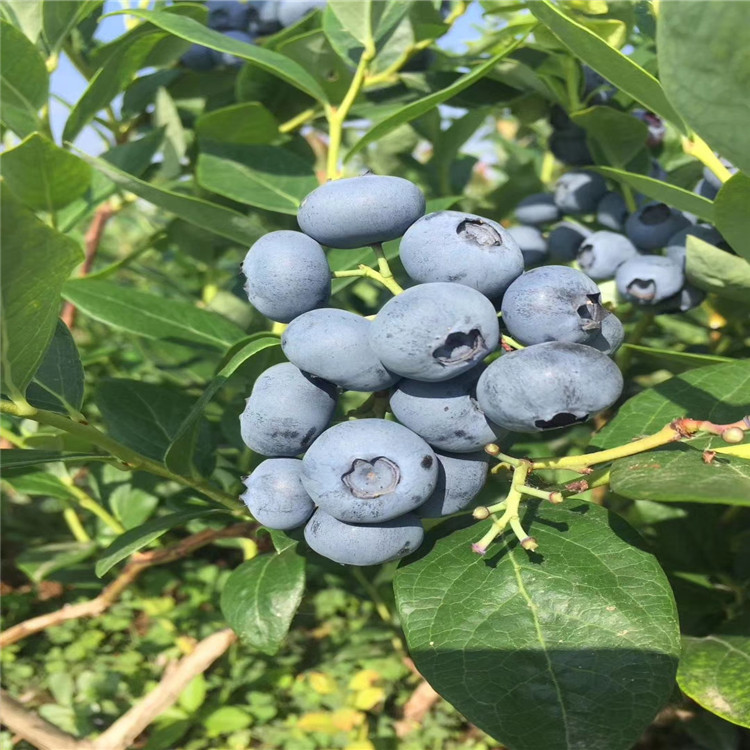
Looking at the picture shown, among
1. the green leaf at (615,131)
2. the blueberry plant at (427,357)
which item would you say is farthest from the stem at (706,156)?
the green leaf at (615,131)

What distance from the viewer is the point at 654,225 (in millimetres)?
1380

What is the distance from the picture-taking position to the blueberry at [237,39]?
181cm

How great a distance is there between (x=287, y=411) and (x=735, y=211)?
580mm

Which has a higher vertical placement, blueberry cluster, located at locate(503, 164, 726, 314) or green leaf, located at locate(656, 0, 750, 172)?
green leaf, located at locate(656, 0, 750, 172)

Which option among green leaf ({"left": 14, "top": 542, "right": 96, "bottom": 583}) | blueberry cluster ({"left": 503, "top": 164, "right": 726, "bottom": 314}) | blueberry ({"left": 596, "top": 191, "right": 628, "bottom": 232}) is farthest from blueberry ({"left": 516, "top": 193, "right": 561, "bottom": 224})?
green leaf ({"left": 14, "top": 542, "right": 96, "bottom": 583})

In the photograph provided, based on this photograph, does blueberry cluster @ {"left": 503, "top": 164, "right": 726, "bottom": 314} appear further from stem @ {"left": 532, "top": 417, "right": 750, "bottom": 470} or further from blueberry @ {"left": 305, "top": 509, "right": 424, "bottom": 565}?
blueberry @ {"left": 305, "top": 509, "right": 424, "bottom": 565}

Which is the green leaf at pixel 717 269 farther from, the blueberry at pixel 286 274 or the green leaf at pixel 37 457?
the green leaf at pixel 37 457

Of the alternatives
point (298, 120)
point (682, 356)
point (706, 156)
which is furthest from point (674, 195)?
point (298, 120)

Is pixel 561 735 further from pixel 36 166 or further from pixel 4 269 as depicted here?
pixel 36 166

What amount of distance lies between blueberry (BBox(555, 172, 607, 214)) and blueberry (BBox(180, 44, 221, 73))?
0.93 meters

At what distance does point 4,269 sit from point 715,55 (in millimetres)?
658

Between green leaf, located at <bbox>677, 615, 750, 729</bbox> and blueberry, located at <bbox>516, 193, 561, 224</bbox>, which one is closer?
green leaf, located at <bbox>677, 615, 750, 729</bbox>

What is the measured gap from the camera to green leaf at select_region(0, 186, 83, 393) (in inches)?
26.9

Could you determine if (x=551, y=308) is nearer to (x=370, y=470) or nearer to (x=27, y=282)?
(x=370, y=470)
